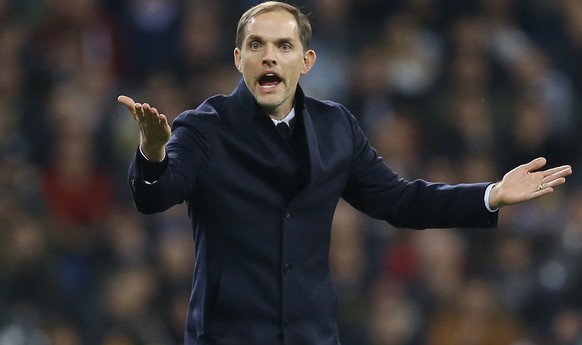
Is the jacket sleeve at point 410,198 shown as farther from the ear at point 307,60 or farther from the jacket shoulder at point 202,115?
the jacket shoulder at point 202,115

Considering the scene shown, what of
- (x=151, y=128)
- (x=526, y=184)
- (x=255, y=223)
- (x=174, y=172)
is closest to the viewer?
(x=151, y=128)

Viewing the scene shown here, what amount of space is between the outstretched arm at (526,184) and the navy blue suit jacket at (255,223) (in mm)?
536

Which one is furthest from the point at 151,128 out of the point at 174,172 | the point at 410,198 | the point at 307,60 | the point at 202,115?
the point at 410,198

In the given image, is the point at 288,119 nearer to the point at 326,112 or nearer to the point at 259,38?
the point at 326,112

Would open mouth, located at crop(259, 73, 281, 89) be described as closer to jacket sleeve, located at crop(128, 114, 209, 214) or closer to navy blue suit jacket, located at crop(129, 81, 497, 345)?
navy blue suit jacket, located at crop(129, 81, 497, 345)

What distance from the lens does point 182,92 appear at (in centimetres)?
927

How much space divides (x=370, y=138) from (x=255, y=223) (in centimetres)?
483

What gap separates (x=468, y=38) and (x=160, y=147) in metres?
6.00

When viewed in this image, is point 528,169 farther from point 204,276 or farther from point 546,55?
point 546,55

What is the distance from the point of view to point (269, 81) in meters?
4.39

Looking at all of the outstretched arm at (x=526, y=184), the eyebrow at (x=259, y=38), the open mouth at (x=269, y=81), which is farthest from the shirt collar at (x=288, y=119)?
the outstretched arm at (x=526, y=184)

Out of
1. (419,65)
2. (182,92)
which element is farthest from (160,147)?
(419,65)

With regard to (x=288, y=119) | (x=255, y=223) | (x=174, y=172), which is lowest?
(x=255, y=223)

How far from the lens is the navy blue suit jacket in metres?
4.26
